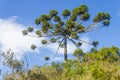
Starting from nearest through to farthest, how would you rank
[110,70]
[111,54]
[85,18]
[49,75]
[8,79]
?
[110,70], [8,79], [49,75], [111,54], [85,18]

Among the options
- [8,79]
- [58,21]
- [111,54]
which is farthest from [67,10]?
[8,79]

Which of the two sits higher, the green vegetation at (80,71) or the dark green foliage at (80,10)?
the dark green foliage at (80,10)

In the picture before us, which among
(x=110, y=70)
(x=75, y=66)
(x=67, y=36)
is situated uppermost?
(x=67, y=36)

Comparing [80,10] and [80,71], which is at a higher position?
[80,10]

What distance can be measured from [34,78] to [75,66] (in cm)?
359

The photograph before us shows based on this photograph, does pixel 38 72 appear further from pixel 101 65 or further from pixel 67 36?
pixel 67 36

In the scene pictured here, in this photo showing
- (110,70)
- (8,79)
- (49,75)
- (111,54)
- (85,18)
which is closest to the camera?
(110,70)

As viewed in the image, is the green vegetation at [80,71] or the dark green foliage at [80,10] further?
the dark green foliage at [80,10]

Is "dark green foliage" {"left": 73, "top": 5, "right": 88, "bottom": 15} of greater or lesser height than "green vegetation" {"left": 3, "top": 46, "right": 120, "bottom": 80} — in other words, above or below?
above

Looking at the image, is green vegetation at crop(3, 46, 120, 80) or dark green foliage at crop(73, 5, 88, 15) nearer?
green vegetation at crop(3, 46, 120, 80)

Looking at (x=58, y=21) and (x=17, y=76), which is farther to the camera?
(x=58, y=21)

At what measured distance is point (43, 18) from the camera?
52469 mm

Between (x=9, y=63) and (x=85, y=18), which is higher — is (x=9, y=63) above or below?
below

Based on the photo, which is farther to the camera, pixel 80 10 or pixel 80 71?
pixel 80 10
